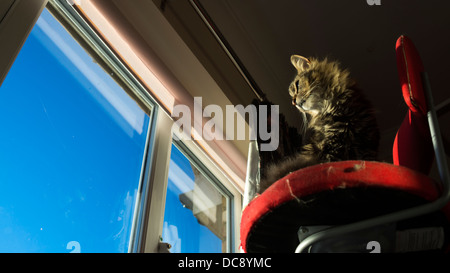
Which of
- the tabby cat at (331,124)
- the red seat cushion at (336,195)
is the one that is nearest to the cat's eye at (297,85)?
the tabby cat at (331,124)

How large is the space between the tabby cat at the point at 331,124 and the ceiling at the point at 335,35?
2.47 feet

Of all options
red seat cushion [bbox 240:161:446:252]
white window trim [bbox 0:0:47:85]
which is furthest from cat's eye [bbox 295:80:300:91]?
white window trim [bbox 0:0:47:85]

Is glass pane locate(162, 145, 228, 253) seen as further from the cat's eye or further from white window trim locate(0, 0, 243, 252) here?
the cat's eye

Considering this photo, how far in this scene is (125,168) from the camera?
1418mm

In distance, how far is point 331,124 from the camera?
1068 millimetres

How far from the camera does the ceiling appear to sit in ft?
6.48

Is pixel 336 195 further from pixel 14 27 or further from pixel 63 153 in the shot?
pixel 14 27

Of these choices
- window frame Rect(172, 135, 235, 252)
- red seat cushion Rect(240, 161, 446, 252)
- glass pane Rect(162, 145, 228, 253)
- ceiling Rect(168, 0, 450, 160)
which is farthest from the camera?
ceiling Rect(168, 0, 450, 160)

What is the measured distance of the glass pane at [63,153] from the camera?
1.01 m

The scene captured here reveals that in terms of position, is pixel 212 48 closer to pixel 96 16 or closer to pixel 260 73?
pixel 260 73

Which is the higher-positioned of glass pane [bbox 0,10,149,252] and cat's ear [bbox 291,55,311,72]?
cat's ear [bbox 291,55,311,72]

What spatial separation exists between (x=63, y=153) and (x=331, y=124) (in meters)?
0.78

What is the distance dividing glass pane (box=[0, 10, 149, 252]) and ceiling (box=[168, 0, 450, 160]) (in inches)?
27.8
